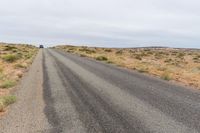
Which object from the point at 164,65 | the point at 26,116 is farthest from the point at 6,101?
the point at 164,65

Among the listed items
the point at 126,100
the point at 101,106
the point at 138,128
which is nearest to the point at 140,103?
the point at 126,100

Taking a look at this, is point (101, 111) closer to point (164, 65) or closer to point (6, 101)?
point (6, 101)

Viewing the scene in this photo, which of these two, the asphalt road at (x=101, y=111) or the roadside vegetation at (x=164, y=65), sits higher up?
the asphalt road at (x=101, y=111)

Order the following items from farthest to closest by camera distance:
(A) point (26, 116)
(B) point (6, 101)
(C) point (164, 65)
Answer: (C) point (164, 65)
(B) point (6, 101)
(A) point (26, 116)

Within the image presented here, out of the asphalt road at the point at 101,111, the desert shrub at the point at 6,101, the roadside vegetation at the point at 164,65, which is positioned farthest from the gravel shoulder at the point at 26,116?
the roadside vegetation at the point at 164,65

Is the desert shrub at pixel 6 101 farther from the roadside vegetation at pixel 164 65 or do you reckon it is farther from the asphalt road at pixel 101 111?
the roadside vegetation at pixel 164 65

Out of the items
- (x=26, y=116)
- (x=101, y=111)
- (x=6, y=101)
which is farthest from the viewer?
(x=6, y=101)

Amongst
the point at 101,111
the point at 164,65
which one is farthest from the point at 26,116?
the point at 164,65

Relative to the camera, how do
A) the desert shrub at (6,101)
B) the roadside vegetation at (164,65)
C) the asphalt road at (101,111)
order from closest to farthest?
the asphalt road at (101,111), the desert shrub at (6,101), the roadside vegetation at (164,65)

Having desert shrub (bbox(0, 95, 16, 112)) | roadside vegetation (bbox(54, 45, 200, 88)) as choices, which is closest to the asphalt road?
desert shrub (bbox(0, 95, 16, 112))

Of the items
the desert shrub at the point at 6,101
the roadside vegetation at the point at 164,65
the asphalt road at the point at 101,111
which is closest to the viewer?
the asphalt road at the point at 101,111

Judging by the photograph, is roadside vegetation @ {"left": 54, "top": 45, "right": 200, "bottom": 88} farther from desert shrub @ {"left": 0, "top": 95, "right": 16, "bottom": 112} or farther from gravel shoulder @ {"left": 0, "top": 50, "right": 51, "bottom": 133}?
desert shrub @ {"left": 0, "top": 95, "right": 16, "bottom": 112}

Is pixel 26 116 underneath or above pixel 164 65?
above

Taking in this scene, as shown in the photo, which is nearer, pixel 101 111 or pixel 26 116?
pixel 26 116
